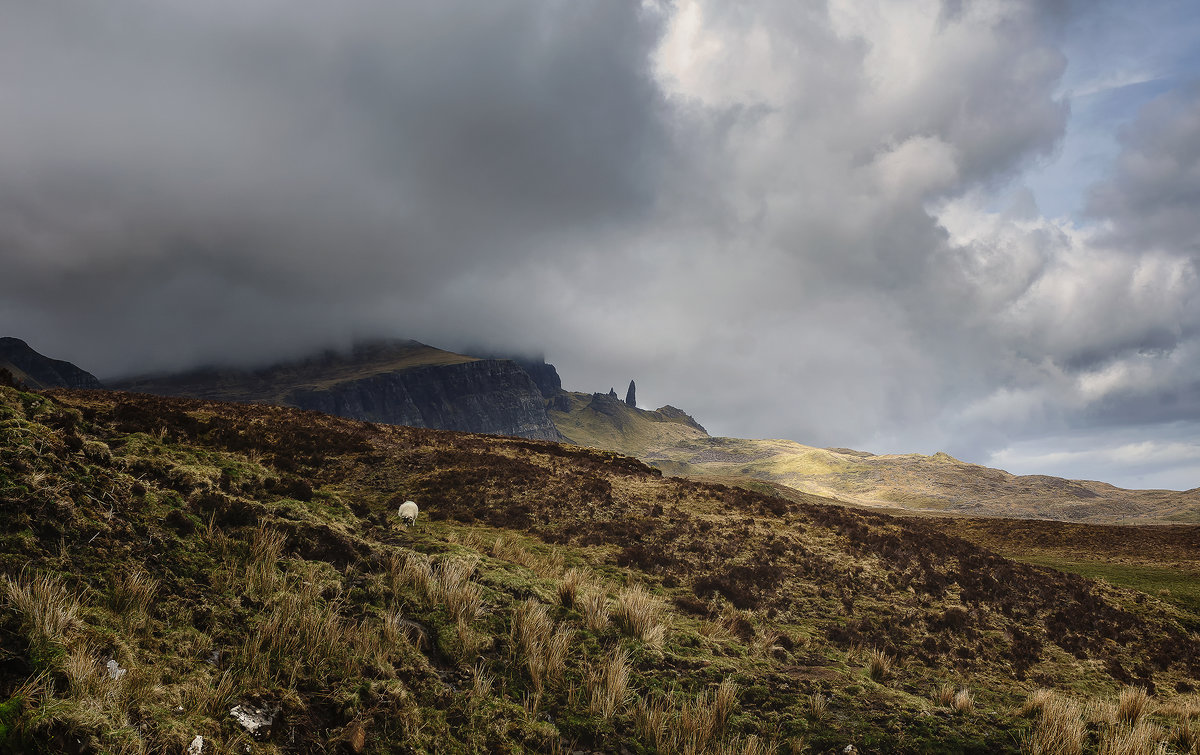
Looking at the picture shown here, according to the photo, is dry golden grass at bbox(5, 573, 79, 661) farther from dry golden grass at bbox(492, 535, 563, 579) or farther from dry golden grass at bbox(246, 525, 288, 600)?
dry golden grass at bbox(492, 535, 563, 579)

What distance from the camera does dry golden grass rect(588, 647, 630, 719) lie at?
617 cm

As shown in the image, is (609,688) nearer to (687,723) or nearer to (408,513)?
(687,723)

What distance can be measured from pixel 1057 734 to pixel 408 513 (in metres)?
14.2

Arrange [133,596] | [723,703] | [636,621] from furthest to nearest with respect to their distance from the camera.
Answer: [636,621] < [723,703] < [133,596]

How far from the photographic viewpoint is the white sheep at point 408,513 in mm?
14565

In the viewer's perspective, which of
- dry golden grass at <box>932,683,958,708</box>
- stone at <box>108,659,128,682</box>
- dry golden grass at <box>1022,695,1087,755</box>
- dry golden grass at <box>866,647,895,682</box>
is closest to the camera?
stone at <box>108,659,128,682</box>

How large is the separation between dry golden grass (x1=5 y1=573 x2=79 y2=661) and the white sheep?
10753 mm

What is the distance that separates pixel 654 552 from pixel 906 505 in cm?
19915

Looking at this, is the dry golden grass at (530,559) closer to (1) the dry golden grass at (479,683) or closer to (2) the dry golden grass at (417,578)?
(2) the dry golden grass at (417,578)

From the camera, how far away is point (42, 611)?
12.0ft

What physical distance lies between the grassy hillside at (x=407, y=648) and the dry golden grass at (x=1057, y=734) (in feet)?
0.15

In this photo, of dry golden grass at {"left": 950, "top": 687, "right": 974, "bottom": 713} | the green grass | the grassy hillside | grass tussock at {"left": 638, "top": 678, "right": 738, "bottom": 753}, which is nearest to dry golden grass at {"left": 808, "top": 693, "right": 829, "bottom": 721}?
the grassy hillside

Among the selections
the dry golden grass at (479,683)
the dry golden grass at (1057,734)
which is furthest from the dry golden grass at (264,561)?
the dry golden grass at (1057,734)

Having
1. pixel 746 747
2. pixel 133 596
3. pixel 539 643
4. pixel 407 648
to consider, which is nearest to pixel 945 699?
pixel 746 747
